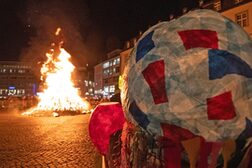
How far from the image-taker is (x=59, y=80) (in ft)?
86.5

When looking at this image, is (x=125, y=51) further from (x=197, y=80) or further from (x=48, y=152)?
(x=197, y=80)

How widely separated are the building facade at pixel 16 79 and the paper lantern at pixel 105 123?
425ft

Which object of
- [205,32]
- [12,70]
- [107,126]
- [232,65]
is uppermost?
[12,70]

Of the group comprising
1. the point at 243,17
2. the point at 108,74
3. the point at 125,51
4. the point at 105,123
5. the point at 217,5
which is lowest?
the point at 105,123

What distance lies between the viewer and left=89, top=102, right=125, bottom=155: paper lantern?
229cm

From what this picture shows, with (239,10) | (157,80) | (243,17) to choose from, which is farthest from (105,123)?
(239,10)

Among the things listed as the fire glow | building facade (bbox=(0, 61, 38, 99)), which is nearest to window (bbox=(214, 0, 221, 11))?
the fire glow

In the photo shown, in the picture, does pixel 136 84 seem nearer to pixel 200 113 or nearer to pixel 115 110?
pixel 200 113

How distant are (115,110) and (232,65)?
924 mm

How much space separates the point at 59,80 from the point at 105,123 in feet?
80.8

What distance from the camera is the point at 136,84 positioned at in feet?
6.01

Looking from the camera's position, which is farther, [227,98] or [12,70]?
[12,70]

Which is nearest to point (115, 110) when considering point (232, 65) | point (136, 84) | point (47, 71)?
point (136, 84)

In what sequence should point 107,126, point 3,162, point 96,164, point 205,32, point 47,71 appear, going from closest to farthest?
1. point 205,32
2. point 107,126
3. point 96,164
4. point 3,162
5. point 47,71
